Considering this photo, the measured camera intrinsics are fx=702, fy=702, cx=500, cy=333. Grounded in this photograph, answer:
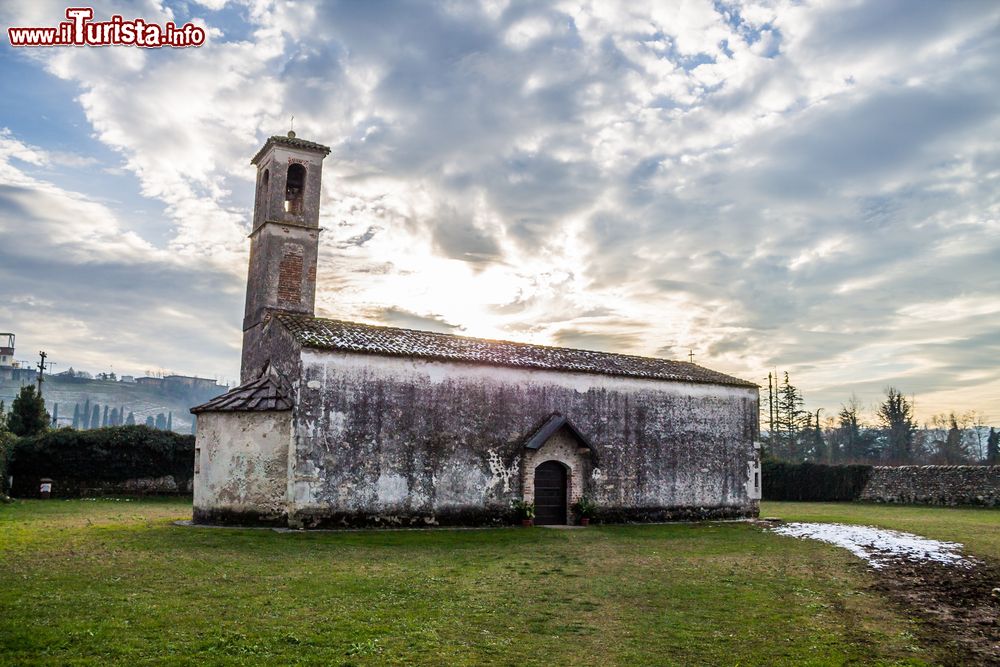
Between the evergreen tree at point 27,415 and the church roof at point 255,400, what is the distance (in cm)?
2343

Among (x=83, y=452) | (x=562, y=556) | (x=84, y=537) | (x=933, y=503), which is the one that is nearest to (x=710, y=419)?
(x=562, y=556)

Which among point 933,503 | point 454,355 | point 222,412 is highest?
point 454,355

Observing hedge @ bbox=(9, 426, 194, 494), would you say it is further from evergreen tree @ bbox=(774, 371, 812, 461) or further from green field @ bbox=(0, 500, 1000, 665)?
evergreen tree @ bbox=(774, 371, 812, 461)

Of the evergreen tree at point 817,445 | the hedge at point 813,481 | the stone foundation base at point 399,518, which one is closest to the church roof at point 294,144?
the stone foundation base at point 399,518

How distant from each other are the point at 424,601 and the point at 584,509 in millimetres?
14167

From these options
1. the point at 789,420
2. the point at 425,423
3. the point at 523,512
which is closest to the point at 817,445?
the point at 789,420

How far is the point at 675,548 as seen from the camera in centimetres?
1833

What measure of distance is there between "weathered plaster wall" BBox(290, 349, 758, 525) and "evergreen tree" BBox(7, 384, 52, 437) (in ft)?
88.1

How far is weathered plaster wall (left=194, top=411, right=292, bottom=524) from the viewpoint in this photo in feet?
65.8

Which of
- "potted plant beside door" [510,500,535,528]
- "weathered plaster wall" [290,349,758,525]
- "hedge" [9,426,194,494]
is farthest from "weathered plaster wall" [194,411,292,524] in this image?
"hedge" [9,426,194,494]

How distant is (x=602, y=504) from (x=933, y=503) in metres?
22.0

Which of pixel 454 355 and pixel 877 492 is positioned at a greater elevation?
pixel 454 355

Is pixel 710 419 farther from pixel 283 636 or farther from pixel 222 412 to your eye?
pixel 283 636

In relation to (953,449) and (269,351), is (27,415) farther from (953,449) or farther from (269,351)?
(953,449)
